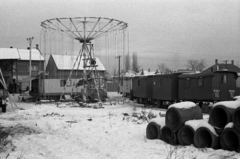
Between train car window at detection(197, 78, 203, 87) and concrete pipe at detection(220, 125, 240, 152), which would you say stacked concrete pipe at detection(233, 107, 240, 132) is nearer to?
concrete pipe at detection(220, 125, 240, 152)

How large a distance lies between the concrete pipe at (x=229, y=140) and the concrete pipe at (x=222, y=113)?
34 centimetres

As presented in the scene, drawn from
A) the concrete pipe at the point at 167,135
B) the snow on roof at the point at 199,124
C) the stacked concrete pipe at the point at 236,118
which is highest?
the stacked concrete pipe at the point at 236,118

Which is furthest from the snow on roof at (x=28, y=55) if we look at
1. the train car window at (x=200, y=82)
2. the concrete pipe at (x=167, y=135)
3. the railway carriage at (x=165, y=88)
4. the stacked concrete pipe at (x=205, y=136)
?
the stacked concrete pipe at (x=205, y=136)

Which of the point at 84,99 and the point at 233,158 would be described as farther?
the point at 84,99

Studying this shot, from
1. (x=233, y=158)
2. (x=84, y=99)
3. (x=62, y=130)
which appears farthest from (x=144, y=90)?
(x=233, y=158)

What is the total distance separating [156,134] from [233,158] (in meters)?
3.70

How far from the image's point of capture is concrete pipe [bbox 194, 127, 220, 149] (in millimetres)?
8297

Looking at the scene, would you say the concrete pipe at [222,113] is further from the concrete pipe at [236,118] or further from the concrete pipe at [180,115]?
the concrete pipe at [180,115]

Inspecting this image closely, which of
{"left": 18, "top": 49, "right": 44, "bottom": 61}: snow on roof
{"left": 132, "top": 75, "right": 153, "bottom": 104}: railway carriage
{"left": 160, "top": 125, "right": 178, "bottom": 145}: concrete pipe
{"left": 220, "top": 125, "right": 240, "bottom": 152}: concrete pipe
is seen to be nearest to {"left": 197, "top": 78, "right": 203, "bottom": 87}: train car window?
{"left": 132, "top": 75, "right": 153, "bottom": 104}: railway carriage

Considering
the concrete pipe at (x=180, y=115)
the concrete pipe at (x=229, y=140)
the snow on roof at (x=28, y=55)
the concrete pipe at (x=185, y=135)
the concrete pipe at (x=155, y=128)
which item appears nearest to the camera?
the concrete pipe at (x=229, y=140)

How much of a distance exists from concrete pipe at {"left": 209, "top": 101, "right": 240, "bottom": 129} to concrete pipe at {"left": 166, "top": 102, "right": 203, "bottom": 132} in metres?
0.88

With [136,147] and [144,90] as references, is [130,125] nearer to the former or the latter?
[136,147]

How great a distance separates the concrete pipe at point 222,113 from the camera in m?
8.09

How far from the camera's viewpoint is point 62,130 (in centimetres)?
1179
